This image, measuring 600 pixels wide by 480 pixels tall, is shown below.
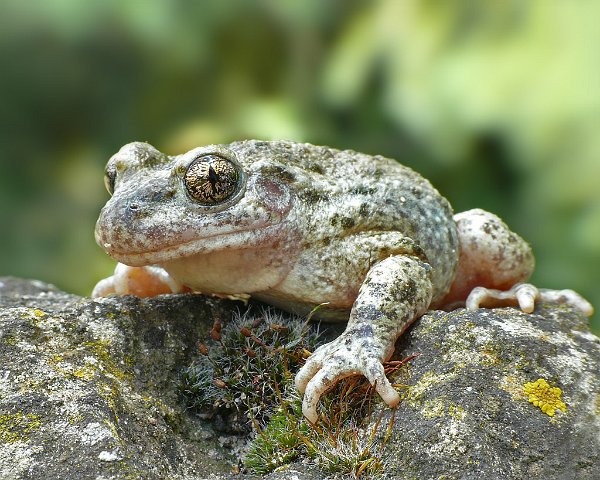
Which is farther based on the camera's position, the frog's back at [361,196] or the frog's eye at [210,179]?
the frog's back at [361,196]

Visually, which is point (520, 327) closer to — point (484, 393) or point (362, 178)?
point (484, 393)

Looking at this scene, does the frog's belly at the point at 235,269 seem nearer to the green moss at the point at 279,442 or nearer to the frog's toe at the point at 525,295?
the green moss at the point at 279,442

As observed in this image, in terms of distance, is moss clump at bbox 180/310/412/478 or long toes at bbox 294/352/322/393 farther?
long toes at bbox 294/352/322/393

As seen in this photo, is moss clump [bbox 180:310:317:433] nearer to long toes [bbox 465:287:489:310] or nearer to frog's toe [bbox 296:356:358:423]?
frog's toe [bbox 296:356:358:423]

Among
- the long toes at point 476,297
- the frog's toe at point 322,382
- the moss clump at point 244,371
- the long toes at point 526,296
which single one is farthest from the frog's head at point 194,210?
the long toes at point 526,296

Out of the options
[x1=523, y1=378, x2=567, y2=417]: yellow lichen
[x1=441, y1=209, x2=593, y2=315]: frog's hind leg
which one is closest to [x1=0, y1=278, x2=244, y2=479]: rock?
[x1=523, y1=378, x2=567, y2=417]: yellow lichen

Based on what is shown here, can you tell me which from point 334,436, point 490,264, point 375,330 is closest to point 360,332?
point 375,330
